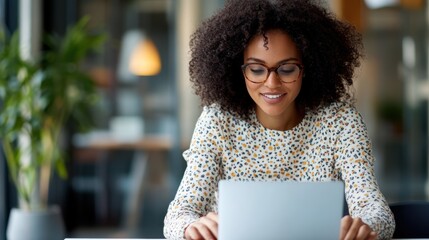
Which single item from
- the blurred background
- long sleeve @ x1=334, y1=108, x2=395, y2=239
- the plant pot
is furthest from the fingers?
the blurred background

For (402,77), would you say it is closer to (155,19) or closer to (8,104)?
(155,19)

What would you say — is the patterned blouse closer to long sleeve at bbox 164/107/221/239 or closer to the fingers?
long sleeve at bbox 164/107/221/239

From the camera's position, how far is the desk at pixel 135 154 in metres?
6.01

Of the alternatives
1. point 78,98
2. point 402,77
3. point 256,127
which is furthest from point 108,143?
point 256,127

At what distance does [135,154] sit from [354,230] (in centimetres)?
439

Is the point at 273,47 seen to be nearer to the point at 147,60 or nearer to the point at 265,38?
the point at 265,38

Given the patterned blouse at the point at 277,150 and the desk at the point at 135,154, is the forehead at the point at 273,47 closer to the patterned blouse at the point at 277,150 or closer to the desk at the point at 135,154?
the patterned blouse at the point at 277,150

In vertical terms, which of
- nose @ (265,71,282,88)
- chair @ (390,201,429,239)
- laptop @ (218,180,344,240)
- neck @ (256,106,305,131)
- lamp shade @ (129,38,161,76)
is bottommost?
chair @ (390,201,429,239)

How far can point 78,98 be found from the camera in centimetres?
501

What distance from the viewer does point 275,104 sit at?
205 cm

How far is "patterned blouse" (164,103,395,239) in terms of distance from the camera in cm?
216

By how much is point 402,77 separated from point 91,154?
2737 mm

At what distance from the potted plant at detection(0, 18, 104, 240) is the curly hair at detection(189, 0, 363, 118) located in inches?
99.4

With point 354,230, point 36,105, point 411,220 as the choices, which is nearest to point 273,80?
point 354,230
